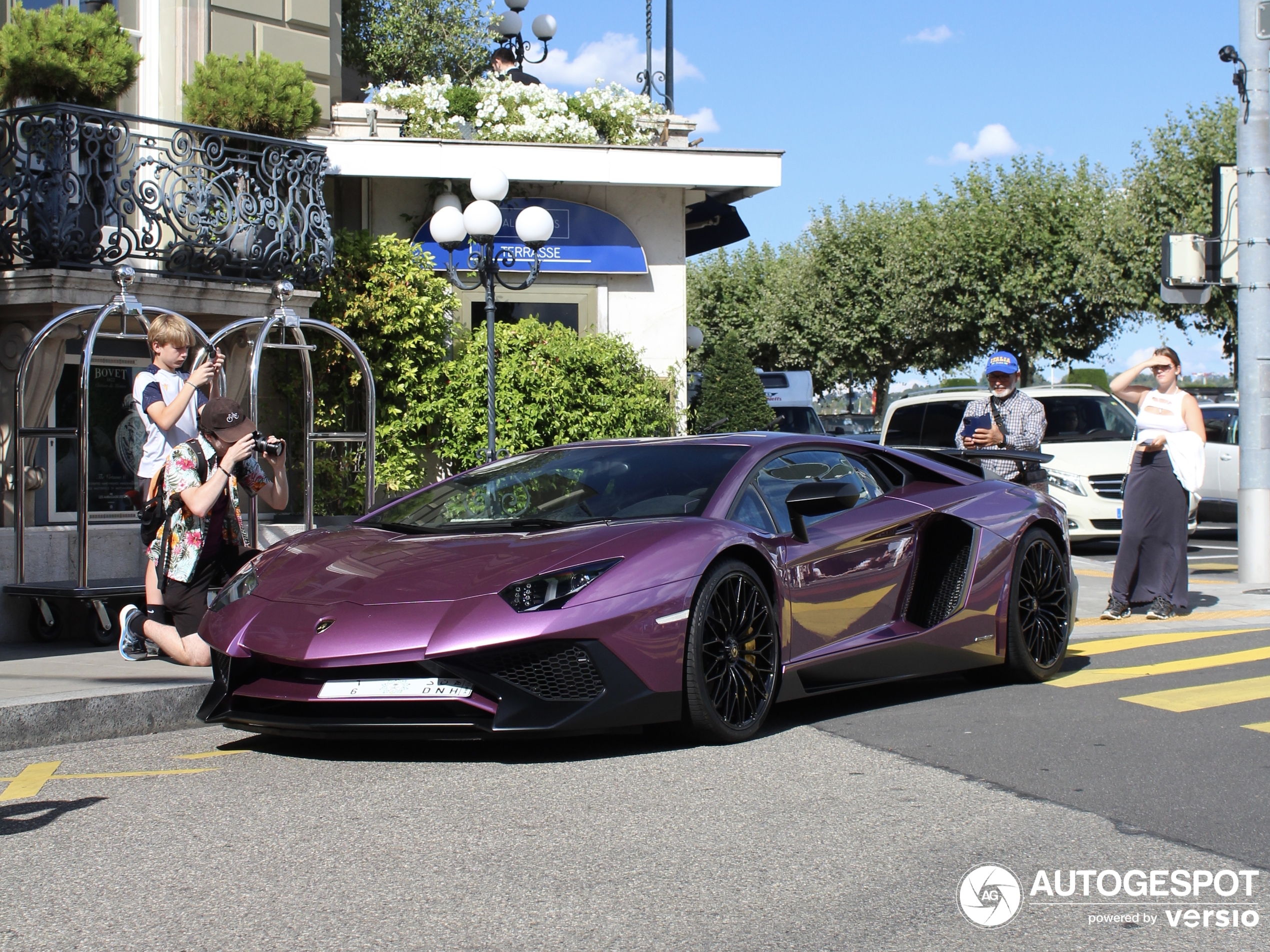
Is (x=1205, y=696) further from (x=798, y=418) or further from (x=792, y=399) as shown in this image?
(x=792, y=399)

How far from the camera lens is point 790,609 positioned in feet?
19.1

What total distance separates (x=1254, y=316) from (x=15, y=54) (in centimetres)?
960

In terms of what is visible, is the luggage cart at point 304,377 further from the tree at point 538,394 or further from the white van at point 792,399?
the white van at point 792,399

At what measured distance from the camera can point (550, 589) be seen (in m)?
5.08

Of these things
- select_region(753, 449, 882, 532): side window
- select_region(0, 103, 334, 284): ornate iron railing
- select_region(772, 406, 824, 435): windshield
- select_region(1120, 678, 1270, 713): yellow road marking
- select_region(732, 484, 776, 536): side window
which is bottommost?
select_region(1120, 678, 1270, 713): yellow road marking

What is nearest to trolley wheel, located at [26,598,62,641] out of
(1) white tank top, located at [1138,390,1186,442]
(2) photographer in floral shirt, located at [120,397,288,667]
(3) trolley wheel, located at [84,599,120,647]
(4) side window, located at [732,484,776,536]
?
(3) trolley wheel, located at [84,599,120,647]

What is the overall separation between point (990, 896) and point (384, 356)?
11.4m

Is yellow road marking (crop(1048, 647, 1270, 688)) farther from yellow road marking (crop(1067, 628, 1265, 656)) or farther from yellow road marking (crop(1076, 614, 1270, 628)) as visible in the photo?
yellow road marking (crop(1076, 614, 1270, 628))

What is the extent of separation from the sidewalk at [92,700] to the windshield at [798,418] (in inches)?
905

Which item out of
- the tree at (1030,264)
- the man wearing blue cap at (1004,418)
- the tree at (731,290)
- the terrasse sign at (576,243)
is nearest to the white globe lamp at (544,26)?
the terrasse sign at (576,243)

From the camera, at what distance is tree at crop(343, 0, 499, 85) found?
33188mm

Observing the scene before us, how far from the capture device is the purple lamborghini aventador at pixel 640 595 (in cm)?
494

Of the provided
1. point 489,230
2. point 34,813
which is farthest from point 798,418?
point 34,813

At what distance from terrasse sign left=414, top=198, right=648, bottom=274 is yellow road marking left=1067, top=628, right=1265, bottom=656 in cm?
817
